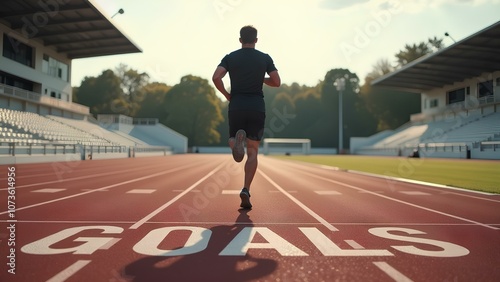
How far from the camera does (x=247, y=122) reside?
17.5 ft

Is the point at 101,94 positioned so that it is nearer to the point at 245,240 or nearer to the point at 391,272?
the point at 245,240

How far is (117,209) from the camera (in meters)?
5.84

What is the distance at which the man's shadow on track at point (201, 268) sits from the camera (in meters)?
2.61

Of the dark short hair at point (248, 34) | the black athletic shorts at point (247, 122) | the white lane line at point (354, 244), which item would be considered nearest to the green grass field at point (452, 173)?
the black athletic shorts at point (247, 122)

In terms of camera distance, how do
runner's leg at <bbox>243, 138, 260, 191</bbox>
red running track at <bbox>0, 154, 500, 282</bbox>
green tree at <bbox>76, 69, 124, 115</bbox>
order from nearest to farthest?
red running track at <bbox>0, 154, 500, 282</bbox> → runner's leg at <bbox>243, 138, 260, 191</bbox> → green tree at <bbox>76, 69, 124, 115</bbox>

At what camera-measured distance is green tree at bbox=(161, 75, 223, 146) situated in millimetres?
77125

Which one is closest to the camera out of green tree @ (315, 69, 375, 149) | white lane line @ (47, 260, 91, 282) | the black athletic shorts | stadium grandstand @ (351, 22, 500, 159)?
white lane line @ (47, 260, 91, 282)

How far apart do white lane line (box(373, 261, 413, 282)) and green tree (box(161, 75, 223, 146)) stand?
244 feet

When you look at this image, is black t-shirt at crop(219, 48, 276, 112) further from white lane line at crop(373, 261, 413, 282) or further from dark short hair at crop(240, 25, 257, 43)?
white lane line at crop(373, 261, 413, 282)

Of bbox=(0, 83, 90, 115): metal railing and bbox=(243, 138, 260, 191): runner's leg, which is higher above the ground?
bbox=(0, 83, 90, 115): metal railing

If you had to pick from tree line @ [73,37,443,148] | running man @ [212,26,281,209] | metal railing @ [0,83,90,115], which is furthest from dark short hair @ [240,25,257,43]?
tree line @ [73,37,443,148]

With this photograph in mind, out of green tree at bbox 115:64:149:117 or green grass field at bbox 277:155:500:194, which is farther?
green tree at bbox 115:64:149:117

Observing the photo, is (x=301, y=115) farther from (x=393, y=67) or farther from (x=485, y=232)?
(x=485, y=232)

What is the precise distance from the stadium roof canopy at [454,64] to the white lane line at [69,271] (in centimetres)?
3698
